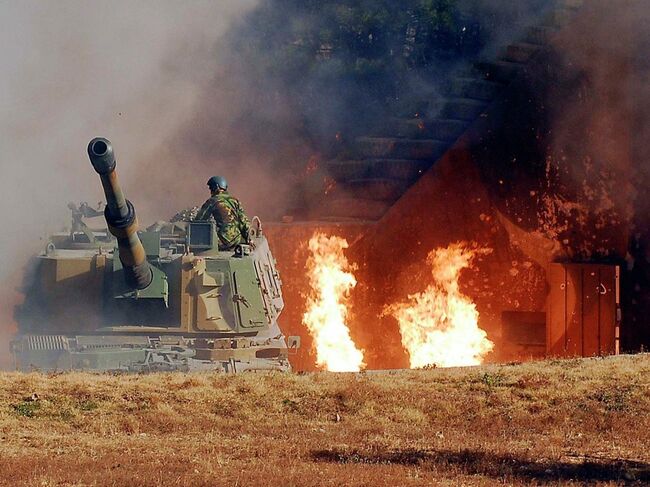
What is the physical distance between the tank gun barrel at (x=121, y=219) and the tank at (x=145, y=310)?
0.07 feet

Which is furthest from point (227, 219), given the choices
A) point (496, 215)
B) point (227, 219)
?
point (496, 215)

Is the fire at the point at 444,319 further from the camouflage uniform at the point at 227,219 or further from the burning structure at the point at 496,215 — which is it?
the camouflage uniform at the point at 227,219

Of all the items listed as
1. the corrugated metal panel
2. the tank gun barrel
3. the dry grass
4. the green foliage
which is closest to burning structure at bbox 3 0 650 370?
the corrugated metal panel

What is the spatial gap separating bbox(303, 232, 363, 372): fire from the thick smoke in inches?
170

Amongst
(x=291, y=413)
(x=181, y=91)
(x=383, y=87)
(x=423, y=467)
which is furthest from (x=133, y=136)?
(x=423, y=467)

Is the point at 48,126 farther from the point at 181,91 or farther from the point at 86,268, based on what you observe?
the point at 86,268

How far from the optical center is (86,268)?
18.0 meters

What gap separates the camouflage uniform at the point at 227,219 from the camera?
19.2 metres

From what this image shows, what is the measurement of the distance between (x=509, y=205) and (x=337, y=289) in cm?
417

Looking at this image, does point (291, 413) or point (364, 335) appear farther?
point (364, 335)

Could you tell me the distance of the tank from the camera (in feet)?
56.7

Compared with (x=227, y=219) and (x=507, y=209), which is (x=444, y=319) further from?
(x=227, y=219)

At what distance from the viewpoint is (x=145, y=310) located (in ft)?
58.5

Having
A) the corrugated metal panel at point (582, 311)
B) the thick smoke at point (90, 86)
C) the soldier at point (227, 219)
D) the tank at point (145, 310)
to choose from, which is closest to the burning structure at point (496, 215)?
the corrugated metal panel at point (582, 311)
